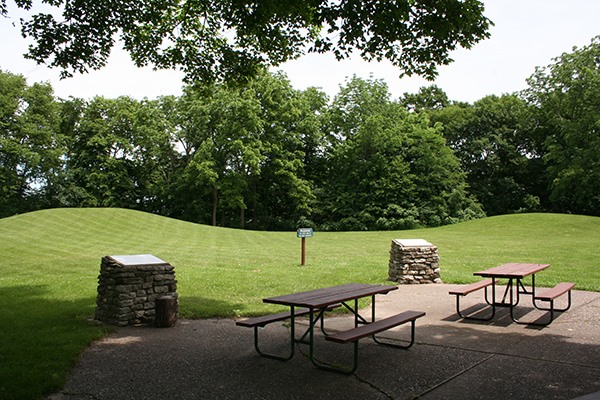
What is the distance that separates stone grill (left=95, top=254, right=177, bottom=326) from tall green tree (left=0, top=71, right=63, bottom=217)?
122 feet

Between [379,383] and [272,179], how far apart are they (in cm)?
3984

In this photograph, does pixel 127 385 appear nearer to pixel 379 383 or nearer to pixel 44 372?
pixel 44 372

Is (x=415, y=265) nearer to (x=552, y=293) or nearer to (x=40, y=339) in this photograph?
(x=552, y=293)

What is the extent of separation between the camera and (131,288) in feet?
24.1

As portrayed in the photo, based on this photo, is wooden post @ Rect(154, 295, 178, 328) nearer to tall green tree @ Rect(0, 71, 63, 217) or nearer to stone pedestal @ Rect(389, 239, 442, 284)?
stone pedestal @ Rect(389, 239, 442, 284)

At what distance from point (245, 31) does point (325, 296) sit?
19.7ft

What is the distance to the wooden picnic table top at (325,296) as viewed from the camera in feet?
17.1

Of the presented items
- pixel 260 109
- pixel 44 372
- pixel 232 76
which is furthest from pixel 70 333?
pixel 260 109

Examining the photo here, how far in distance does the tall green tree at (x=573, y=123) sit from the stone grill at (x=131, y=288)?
37821 mm

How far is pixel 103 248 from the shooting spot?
2069 centimetres

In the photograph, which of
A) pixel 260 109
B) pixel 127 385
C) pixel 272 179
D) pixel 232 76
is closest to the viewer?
pixel 127 385

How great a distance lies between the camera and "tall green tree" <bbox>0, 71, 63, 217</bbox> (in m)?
40.5

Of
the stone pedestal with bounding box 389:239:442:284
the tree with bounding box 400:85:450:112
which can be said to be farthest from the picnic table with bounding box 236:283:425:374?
the tree with bounding box 400:85:450:112

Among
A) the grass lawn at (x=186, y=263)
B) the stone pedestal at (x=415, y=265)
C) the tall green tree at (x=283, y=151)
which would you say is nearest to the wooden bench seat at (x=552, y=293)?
the grass lawn at (x=186, y=263)
